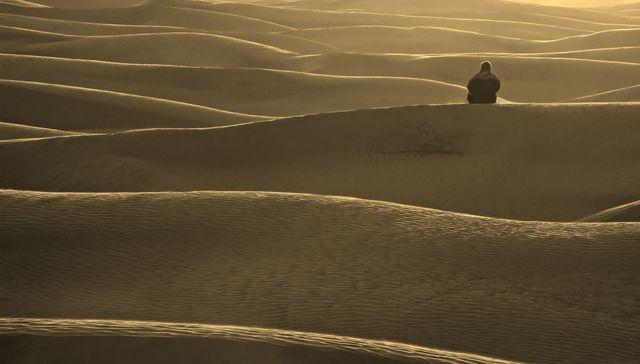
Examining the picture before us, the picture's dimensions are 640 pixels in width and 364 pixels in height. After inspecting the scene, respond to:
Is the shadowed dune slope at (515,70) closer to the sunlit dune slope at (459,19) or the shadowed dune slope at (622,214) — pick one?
the shadowed dune slope at (622,214)

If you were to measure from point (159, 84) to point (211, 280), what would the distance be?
1442 centimetres

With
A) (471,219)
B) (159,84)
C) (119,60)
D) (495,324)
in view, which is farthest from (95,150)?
(119,60)

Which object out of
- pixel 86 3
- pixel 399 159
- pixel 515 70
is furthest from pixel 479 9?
pixel 399 159

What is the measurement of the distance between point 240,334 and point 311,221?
2.42m

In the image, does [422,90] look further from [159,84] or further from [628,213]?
[628,213]

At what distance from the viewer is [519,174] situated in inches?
370

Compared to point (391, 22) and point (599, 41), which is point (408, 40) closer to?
point (391, 22)

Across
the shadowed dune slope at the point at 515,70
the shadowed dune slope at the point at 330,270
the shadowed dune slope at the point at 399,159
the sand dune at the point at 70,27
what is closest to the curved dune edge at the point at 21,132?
the shadowed dune slope at the point at 399,159

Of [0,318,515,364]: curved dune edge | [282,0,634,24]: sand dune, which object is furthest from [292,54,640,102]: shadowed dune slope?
[282,0,634,24]: sand dune

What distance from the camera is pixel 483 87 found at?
11086 mm

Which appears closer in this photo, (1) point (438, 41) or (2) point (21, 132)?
(2) point (21, 132)

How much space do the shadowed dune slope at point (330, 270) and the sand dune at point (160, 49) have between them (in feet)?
58.2

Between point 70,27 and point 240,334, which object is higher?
point 240,334

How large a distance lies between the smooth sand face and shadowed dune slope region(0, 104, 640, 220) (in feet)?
0.11
